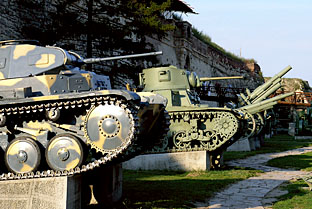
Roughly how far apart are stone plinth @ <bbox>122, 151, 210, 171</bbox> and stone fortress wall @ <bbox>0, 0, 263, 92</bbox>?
5000mm

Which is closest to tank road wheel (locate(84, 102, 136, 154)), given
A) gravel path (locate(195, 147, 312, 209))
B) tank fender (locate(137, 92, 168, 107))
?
tank fender (locate(137, 92, 168, 107))

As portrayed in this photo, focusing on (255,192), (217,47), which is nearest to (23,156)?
(255,192)

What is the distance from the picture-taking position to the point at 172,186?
385 inches

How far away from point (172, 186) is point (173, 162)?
3.36 meters

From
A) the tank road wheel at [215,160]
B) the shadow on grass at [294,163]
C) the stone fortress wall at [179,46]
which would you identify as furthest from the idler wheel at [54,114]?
the shadow on grass at [294,163]

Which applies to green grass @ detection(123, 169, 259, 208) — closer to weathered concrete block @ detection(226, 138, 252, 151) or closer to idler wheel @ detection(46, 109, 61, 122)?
idler wheel @ detection(46, 109, 61, 122)

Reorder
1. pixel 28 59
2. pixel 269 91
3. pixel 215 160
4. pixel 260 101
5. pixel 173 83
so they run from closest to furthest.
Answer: pixel 28 59 < pixel 215 160 < pixel 173 83 < pixel 260 101 < pixel 269 91

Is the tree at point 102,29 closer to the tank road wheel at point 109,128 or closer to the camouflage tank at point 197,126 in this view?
the camouflage tank at point 197,126

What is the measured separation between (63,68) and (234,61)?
44.4 metres

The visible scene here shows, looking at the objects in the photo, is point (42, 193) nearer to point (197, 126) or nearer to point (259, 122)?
point (197, 126)

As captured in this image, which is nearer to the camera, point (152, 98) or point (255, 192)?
point (152, 98)

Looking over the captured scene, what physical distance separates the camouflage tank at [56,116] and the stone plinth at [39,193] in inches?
6.7

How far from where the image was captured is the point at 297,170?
551 inches

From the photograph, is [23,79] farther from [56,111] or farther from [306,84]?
[306,84]
